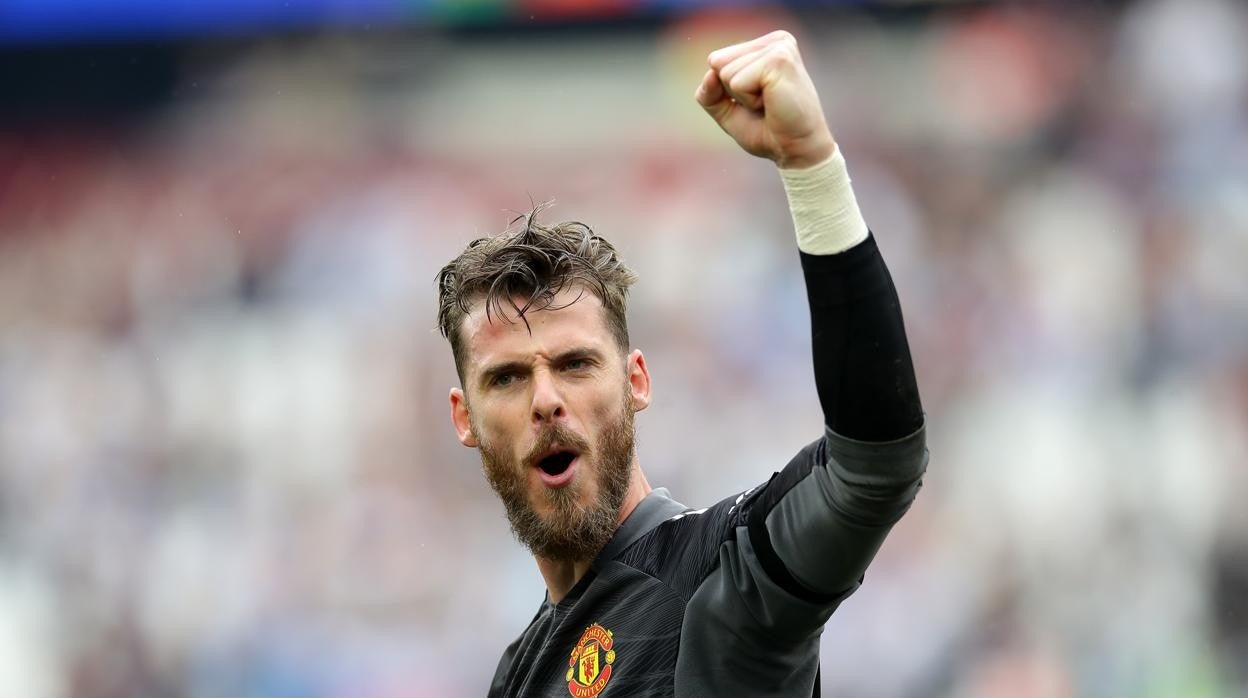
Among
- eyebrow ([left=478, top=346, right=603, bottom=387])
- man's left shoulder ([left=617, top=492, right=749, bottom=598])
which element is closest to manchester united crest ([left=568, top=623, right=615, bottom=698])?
man's left shoulder ([left=617, top=492, right=749, bottom=598])

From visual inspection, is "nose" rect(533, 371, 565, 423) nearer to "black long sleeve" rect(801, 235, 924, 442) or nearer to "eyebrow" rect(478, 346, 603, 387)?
"eyebrow" rect(478, 346, 603, 387)

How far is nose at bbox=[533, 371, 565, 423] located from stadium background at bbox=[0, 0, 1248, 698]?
4498 millimetres

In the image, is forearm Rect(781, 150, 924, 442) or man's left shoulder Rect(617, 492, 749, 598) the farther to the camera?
man's left shoulder Rect(617, 492, 749, 598)

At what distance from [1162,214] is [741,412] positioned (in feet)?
7.53

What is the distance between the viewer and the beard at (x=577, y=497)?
261cm

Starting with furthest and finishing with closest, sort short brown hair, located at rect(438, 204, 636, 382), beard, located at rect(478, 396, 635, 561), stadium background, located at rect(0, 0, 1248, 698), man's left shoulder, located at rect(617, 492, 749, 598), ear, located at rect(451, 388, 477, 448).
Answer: stadium background, located at rect(0, 0, 1248, 698) < ear, located at rect(451, 388, 477, 448) < short brown hair, located at rect(438, 204, 636, 382) < beard, located at rect(478, 396, 635, 561) < man's left shoulder, located at rect(617, 492, 749, 598)

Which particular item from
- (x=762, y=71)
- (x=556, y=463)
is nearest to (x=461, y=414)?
(x=556, y=463)

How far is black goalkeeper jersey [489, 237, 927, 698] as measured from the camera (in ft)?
6.51

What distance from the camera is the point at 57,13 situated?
814cm

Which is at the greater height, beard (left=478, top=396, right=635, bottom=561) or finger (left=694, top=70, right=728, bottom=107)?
finger (left=694, top=70, right=728, bottom=107)

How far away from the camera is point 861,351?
6.48 feet

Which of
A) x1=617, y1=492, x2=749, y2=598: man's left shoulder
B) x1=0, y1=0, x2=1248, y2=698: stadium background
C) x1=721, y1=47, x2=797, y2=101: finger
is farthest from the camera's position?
x1=0, y1=0, x2=1248, y2=698: stadium background

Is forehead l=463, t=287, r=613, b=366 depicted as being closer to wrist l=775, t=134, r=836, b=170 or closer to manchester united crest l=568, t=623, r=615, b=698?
manchester united crest l=568, t=623, r=615, b=698

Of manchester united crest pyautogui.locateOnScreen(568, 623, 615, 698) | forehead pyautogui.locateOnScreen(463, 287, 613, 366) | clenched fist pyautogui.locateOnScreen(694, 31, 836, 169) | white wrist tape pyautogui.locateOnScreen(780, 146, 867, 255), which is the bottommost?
manchester united crest pyautogui.locateOnScreen(568, 623, 615, 698)
